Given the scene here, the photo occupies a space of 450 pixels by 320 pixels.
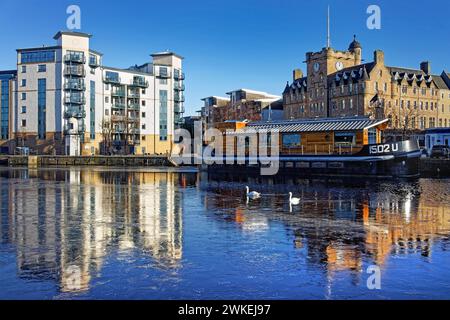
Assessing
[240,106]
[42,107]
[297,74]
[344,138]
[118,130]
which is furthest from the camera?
[240,106]

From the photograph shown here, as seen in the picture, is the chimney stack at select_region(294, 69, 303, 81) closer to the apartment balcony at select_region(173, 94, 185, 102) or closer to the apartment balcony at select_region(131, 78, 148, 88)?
the apartment balcony at select_region(173, 94, 185, 102)

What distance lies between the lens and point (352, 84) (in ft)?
331

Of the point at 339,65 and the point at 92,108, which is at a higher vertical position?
the point at 339,65

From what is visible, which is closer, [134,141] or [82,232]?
[82,232]

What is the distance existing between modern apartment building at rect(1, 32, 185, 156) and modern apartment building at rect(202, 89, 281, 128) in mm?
26235

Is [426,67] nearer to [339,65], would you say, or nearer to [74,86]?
[339,65]

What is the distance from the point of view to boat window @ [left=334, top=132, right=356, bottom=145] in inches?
1889

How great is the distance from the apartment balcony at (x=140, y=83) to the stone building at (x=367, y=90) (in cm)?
3517

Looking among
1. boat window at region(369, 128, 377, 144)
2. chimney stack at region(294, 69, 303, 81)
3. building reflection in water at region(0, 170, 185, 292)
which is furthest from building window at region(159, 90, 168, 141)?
building reflection in water at region(0, 170, 185, 292)

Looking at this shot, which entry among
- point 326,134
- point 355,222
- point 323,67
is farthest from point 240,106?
point 355,222

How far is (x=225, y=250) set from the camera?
45.1 ft

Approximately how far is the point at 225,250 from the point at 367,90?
9012cm

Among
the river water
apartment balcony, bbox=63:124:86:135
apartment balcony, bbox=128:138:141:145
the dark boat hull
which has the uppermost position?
apartment balcony, bbox=63:124:86:135
